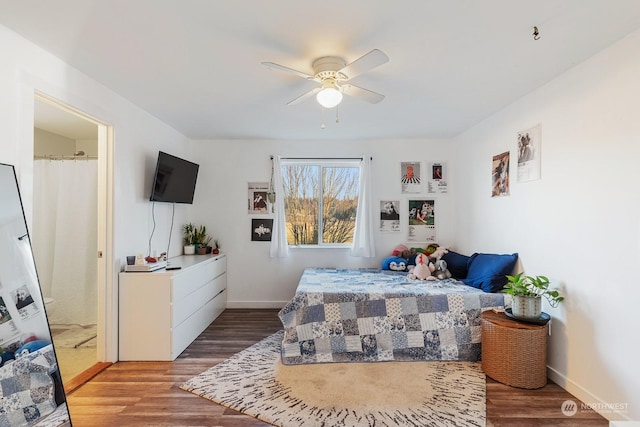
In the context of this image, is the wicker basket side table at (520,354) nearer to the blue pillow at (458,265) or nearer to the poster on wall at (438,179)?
the blue pillow at (458,265)

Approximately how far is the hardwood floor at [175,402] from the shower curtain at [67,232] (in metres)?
1.24

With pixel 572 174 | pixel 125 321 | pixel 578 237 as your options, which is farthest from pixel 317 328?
pixel 572 174

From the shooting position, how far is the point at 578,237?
2271mm

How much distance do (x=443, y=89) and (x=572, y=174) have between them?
1170 mm

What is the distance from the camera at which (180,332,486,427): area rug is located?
2014 mm

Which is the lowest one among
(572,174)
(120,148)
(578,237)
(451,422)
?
(451,422)

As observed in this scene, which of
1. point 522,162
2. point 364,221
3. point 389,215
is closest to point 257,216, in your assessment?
point 364,221

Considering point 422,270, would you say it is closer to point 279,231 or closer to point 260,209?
point 279,231

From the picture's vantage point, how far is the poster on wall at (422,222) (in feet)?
14.4

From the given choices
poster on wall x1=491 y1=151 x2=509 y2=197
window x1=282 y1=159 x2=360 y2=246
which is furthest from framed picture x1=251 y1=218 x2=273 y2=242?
poster on wall x1=491 y1=151 x2=509 y2=197

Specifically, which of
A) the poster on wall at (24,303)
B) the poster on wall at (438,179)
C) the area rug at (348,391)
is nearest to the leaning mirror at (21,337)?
the poster on wall at (24,303)

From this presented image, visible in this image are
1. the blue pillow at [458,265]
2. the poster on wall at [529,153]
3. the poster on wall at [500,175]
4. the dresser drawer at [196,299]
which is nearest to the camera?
the poster on wall at [529,153]

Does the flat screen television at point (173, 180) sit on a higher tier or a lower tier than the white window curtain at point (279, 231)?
higher

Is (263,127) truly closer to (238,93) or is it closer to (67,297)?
(238,93)
